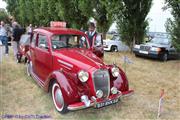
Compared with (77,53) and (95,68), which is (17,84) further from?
(95,68)

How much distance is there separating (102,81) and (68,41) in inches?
75.7

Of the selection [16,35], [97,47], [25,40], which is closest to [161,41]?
[97,47]

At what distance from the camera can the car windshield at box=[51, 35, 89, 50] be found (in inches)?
249

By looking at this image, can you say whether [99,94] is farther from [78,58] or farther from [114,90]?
[78,58]

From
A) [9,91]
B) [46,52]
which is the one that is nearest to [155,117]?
[46,52]

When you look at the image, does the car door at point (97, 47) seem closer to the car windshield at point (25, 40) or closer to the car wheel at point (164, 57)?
the car windshield at point (25, 40)

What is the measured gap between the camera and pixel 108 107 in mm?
5852

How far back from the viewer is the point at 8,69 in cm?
923

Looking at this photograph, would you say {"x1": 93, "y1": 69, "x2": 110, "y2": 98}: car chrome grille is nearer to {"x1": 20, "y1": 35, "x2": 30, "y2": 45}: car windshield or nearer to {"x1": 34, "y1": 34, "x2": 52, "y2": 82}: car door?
{"x1": 34, "y1": 34, "x2": 52, "y2": 82}: car door

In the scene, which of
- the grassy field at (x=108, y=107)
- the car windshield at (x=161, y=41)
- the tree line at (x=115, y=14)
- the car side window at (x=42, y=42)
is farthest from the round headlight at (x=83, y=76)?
the car windshield at (x=161, y=41)

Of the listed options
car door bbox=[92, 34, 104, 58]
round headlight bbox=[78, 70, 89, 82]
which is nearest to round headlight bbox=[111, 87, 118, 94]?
round headlight bbox=[78, 70, 89, 82]

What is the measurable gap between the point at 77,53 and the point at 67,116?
167cm

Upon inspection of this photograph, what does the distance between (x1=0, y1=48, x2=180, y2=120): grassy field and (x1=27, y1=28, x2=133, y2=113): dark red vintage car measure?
428mm

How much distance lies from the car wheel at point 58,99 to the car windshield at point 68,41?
1218 mm
